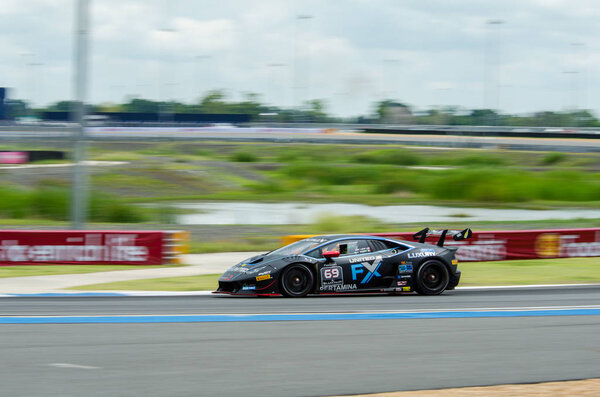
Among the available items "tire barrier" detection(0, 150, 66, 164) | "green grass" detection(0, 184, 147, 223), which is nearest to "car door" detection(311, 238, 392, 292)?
"green grass" detection(0, 184, 147, 223)

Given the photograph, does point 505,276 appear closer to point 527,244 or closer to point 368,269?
point 527,244

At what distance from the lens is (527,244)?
21.2 meters

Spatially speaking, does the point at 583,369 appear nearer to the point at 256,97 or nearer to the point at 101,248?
the point at 101,248

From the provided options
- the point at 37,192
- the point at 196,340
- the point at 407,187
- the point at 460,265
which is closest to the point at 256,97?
the point at 407,187

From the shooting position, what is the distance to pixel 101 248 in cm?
1906

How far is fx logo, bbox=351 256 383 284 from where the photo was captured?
13.9 metres

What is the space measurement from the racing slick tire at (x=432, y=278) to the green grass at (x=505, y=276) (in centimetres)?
231

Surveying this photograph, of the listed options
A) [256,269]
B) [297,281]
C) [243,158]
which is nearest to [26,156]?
[243,158]

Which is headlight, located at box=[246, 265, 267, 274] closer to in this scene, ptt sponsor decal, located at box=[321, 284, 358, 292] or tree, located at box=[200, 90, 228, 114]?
ptt sponsor decal, located at box=[321, 284, 358, 292]

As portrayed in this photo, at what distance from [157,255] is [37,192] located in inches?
643

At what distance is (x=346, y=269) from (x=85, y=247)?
802cm

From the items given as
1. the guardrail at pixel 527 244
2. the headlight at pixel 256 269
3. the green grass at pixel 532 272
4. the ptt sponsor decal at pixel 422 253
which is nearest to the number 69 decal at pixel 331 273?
the headlight at pixel 256 269

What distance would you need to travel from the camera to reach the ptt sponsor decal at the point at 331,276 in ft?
45.2

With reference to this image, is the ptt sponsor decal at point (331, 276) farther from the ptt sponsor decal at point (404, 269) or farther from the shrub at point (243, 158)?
the shrub at point (243, 158)
